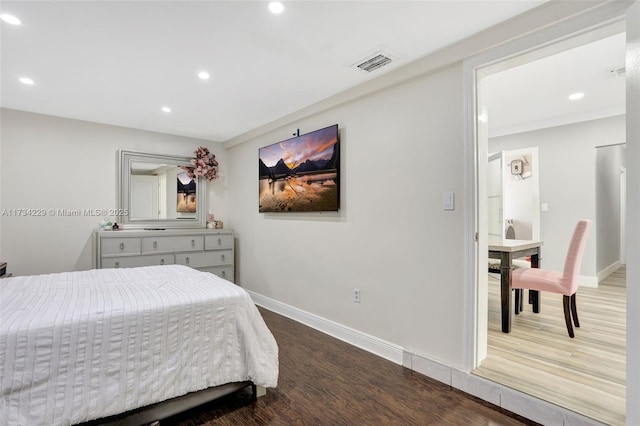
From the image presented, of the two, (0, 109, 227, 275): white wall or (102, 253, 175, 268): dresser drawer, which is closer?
(0, 109, 227, 275): white wall

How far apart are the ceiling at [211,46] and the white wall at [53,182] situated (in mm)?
Answer: 396

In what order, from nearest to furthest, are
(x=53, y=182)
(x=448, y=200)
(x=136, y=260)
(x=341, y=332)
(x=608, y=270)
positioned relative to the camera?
(x=448, y=200), (x=341, y=332), (x=53, y=182), (x=136, y=260), (x=608, y=270)

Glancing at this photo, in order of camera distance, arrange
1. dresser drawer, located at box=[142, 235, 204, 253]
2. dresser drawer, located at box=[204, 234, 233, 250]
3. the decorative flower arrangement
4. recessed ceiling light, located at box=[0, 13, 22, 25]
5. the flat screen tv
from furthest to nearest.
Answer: the decorative flower arrangement, dresser drawer, located at box=[204, 234, 233, 250], dresser drawer, located at box=[142, 235, 204, 253], the flat screen tv, recessed ceiling light, located at box=[0, 13, 22, 25]

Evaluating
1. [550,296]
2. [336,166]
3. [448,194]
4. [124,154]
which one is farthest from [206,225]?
[550,296]

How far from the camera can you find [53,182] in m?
3.66

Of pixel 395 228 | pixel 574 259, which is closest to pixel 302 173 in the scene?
pixel 395 228

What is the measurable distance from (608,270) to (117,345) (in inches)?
255

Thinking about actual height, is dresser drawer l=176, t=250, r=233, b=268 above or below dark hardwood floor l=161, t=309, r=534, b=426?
above

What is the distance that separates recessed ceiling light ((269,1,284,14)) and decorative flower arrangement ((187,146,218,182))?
316 centimetres

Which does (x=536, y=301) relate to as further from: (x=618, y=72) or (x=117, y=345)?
(x=117, y=345)

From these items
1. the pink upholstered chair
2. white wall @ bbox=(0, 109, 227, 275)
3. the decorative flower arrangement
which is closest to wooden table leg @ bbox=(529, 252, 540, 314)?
the pink upholstered chair

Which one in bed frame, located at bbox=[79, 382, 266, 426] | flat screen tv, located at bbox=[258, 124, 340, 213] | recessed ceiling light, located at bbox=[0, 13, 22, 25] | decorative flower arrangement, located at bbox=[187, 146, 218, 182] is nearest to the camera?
bed frame, located at bbox=[79, 382, 266, 426]

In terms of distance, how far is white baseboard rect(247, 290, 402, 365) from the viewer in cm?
261

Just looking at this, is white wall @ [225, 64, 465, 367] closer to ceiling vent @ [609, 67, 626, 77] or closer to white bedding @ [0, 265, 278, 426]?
white bedding @ [0, 265, 278, 426]
